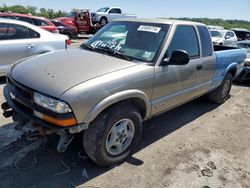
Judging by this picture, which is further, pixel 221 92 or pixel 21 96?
pixel 221 92

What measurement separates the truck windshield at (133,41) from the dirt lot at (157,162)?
52.6 inches

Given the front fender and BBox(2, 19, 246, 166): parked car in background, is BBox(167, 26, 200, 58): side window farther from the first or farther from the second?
the front fender

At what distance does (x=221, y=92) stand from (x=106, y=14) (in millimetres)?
18349

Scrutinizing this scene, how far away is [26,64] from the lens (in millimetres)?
3662

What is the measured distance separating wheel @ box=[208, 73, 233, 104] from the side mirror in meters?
2.52

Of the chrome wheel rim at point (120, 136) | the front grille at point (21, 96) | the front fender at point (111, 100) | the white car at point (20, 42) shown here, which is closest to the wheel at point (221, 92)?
the front fender at point (111, 100)

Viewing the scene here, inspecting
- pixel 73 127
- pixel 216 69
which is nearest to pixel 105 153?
pixel 73 127

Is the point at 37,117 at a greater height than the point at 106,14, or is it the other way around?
the point at 37,117

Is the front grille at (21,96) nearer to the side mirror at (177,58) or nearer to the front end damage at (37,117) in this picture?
the front end damage at (37,117)

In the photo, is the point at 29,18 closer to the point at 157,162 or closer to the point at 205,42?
the point at 205,42

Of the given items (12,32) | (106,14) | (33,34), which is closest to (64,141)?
(12,32)

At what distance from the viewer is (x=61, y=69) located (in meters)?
3.33

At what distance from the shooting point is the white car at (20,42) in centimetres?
639

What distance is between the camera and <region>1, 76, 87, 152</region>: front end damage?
289 cm
